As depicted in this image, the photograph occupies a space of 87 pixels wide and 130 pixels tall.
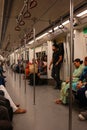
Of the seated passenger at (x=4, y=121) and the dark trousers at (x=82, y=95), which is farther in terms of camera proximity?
the dark trousers at (x=82, y=95)

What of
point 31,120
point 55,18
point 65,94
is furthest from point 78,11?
point 31,120

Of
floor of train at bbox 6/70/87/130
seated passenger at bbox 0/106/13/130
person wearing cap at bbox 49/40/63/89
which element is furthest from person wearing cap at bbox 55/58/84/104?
seated passenger at bbox 0/106/13/130

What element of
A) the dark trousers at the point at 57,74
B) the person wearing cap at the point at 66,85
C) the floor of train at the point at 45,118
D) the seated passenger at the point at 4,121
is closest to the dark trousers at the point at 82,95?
the floor of train at the point at 45,118

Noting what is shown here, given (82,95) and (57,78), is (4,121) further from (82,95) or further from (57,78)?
(57,78)

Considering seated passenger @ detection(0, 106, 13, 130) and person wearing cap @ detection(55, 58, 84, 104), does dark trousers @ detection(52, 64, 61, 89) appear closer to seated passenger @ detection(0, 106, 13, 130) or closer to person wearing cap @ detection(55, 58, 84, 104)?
person wearing cap @ detection(55, 58, 84, 104)

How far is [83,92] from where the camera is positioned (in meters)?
4.43

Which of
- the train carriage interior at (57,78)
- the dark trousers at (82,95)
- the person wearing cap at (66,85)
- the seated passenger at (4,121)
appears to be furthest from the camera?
the person wearing cap at (66,85)

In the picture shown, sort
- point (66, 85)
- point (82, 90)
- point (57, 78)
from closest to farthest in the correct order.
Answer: point (82, 90), point (66, 85), point (57, 78)

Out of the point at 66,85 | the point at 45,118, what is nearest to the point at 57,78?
the point at 66,85

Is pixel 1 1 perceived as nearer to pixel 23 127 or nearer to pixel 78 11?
pixel 78 11

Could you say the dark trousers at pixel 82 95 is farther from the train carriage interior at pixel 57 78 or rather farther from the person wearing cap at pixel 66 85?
→ the person wearing cap at pixel 66 85

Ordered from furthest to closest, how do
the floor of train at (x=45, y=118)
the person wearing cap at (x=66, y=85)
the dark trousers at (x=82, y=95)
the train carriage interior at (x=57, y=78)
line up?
the person wearing cap at (x=66, y=85) → the dark trousers at (x=82, y=95) → the floor of train at (x=45, y=118) → the train carriage interior at (x=57, y=78)

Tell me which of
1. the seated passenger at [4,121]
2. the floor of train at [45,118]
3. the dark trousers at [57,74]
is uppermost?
the dark trousers at [57,74]

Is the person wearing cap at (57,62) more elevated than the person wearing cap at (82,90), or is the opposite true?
the person wearing cap at (57,62)
